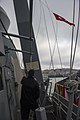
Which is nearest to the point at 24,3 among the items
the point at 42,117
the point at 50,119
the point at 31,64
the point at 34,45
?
the point at 34,45

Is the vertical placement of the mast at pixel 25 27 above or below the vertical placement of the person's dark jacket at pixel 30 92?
above

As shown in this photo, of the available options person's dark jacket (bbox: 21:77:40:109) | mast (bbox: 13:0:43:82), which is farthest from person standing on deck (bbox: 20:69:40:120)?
mast (bbox: 13:0:43:82)

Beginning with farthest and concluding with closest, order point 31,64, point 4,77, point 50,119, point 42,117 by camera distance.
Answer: point 31,64
point 50,119
point 4,77
point 42,117

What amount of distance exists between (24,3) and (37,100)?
6.30m

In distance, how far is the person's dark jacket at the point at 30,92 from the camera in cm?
570

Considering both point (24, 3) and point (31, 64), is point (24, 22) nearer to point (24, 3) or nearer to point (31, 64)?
point (24, 3)

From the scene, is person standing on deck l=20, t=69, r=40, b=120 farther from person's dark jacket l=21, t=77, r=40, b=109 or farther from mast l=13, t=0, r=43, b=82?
mast l=13, t=0, r=43, b=82

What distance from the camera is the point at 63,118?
19.6 feet

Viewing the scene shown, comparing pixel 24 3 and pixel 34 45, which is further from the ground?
pixel 24 3

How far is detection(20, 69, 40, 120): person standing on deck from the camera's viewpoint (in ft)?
18.7

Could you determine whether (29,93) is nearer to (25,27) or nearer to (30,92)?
(30,92)

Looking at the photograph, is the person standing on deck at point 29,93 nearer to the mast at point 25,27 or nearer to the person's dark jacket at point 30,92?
the person's dark jacket at point 30,92

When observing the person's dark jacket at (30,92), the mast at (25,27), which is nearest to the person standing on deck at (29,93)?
the person's dark jacket at (30,92)

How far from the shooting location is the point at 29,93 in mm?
5746
